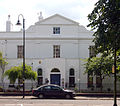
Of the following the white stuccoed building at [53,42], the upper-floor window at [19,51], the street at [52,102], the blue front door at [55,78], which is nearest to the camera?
the street at [52,102]

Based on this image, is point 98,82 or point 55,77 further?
point 98,82

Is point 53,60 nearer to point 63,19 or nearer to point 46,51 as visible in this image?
point 46,51

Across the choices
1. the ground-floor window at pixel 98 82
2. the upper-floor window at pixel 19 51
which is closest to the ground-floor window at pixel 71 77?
the ground-floor window at pixel 98 82

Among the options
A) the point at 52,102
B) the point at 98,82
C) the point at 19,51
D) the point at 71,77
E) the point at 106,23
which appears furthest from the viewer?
the point at 19,51

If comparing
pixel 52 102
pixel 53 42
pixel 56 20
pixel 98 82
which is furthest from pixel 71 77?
pixel 52 102

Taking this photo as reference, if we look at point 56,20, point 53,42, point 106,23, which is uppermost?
point 56,20

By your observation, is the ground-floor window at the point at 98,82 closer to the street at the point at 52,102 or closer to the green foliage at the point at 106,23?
the street at the point at 52,102

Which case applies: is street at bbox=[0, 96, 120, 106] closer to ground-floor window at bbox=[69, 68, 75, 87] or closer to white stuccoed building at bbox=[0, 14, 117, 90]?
ground-floor window at bbox=[69, 68, 75, 87]

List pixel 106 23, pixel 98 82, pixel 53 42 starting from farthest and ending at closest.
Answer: pixel 53 42, pixel 98 82, pixel 106 23

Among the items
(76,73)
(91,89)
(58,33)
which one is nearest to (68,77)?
(76,73)

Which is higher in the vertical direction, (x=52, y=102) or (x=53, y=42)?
(x=53, y=42)

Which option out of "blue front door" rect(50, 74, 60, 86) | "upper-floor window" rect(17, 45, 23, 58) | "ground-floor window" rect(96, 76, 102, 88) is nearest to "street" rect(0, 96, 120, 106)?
"blue front door" rect(50, 74, 60, 86)

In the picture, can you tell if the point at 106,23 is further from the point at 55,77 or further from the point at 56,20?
the point at 56,20

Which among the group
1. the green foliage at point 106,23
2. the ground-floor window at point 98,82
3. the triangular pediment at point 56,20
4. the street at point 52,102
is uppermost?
the triangular pediment at point 56,20
